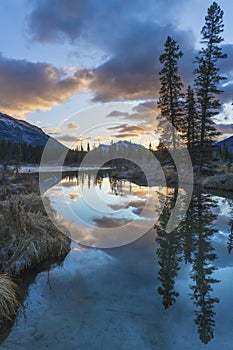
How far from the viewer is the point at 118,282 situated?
5.55 m

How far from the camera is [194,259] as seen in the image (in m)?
6.75

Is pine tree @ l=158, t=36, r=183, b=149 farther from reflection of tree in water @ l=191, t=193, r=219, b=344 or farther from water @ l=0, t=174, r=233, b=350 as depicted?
water @ l=0, t=174, r=233, b=350

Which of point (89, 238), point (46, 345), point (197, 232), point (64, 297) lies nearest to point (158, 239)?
point (197, 232)

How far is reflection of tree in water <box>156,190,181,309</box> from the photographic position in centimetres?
511

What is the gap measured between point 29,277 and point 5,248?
1056mm

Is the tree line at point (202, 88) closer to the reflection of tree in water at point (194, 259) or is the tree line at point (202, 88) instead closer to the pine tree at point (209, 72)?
the pine tree at point (209, 72)

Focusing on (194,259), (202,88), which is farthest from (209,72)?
(194,259)

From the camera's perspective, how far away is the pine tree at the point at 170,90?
24.3m

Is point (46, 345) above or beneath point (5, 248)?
beneath

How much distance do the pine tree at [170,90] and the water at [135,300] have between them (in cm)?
1915

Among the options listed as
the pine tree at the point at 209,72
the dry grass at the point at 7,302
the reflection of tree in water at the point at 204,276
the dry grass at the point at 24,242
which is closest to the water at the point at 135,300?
the reflection of tree in water at the point at 204,276

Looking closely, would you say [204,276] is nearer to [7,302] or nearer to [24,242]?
[7,302]

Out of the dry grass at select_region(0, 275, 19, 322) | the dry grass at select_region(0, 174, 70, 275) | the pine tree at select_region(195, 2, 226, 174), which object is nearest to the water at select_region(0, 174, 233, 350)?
the dry grass at select_region(0, 275, 19, 322)

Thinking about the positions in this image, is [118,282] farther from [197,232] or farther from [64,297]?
[197,232]
